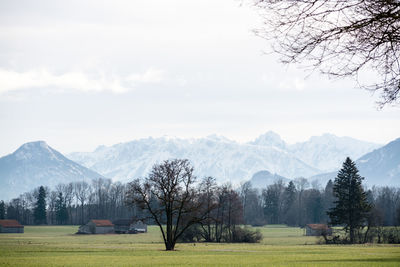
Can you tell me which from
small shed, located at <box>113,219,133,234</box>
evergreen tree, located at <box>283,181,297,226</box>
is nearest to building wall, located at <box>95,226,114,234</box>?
small shed, located at <box>113,219,133,234</box>

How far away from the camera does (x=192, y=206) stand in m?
51.2

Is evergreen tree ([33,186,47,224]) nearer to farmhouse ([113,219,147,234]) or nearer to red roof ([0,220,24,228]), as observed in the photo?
red roof ([0,220,24,228])

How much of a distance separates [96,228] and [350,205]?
214ft

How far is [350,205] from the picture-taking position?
70.5 meters

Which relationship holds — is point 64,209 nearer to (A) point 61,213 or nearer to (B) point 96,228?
(A) point 61,213

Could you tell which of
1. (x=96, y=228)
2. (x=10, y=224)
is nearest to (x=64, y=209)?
(x=10, y=224)

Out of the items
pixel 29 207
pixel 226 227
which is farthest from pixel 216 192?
pixel 29 207

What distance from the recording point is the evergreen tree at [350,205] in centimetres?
6962

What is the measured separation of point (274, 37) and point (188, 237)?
6649cm

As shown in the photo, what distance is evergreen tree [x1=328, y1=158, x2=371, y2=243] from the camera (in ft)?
228

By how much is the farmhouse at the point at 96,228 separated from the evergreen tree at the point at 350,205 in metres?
61.1

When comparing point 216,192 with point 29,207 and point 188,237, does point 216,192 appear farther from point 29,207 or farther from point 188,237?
point 29,207

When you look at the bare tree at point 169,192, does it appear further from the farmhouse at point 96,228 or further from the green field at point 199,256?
Answer: the farmhouse at point 96,228

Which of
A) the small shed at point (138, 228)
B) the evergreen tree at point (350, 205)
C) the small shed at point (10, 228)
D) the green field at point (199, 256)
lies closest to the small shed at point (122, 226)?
the small shed at point (138, 228)
